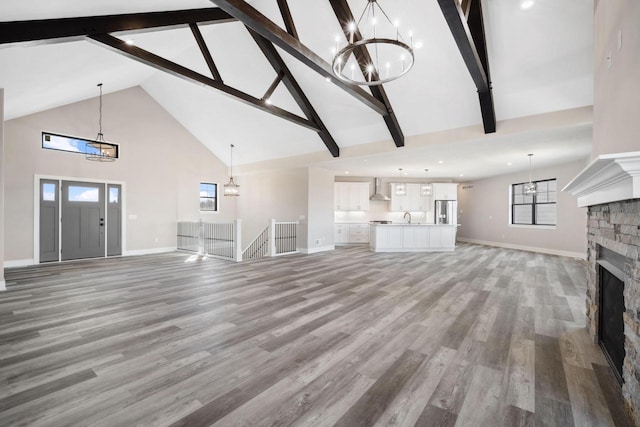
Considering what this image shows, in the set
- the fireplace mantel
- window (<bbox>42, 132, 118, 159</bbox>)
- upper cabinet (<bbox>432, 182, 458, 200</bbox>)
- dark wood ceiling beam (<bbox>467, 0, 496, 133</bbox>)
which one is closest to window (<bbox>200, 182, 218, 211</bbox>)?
window (<bbox>42, 132, 118, 159</bbox>)

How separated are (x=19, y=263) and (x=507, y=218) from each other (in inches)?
576

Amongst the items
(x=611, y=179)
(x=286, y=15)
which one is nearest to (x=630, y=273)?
Result: (x=611, y=179)

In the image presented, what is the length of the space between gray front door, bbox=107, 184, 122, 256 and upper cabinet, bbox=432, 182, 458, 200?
11.2 meters

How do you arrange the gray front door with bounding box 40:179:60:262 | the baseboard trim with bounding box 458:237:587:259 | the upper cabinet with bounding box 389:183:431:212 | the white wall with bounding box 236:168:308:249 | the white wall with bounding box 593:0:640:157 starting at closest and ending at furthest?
1. the white wall with bounding box 593:0:640:157
2. the gray front door with bounding box 40:179:60:262
3. the baseboard trim with bounding box 458:237:587:259
4. the white wall with bounding box 236:168:308:249
5. the upper cabinet with bounding box 389:183:431:212

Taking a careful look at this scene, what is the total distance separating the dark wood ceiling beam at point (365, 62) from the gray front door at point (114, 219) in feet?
24.4

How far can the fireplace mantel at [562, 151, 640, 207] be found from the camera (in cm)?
138

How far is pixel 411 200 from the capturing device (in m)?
11.6

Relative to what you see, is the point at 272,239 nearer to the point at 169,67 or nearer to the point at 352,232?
the point at 352,232

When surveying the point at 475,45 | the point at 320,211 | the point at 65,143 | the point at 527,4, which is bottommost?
the point at 320,211

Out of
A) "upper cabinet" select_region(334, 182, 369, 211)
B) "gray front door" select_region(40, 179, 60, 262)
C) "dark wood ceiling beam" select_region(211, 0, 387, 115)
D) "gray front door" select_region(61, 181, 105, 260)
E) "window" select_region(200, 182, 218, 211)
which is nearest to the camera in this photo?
"dark wood ceiling beam" select_region(211, 0, 387, 115)

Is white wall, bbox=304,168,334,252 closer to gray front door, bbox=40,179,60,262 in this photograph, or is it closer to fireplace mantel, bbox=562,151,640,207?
gray front door, bbox=40,179,60,262

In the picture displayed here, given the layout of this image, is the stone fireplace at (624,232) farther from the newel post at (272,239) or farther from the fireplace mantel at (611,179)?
the newel post at (272,239)

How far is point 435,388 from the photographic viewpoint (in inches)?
78.1

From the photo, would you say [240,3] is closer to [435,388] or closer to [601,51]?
[601,51]
